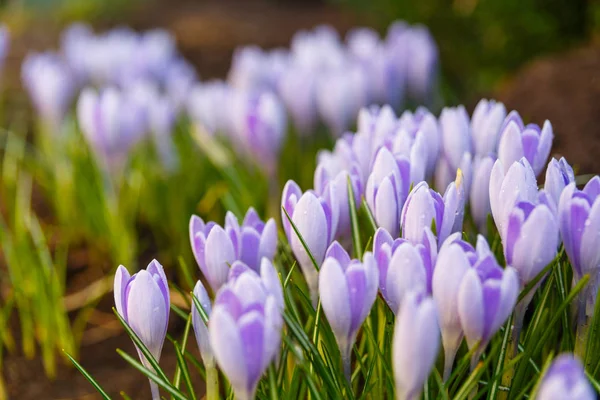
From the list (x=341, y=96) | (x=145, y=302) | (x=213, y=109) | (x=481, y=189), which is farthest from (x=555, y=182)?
(x=213, y=109)

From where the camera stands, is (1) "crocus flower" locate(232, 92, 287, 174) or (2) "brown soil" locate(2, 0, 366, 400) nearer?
(2) "brown soil" locate(2, 0, 366, 400)

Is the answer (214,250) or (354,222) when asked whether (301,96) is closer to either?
(354,222)

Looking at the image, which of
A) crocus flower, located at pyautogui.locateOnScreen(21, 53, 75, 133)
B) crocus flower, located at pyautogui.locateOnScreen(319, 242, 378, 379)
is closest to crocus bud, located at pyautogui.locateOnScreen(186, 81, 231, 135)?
crocus flower, located at pyautogui.locateOnScreen(21, 53, 75, 133)

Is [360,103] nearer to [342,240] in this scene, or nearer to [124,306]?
[342,240]

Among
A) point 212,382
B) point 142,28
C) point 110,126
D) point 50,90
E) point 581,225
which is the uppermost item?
point 142,28

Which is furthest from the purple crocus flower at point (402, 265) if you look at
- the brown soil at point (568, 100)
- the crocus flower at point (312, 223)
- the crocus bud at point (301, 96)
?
the crocus bud at point (301, 96)

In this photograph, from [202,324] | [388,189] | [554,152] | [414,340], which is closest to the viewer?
[414,340]

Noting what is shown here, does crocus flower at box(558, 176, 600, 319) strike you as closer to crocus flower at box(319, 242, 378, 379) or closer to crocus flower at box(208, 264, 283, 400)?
Result: crocus flower at box(319, 242, 378, 379)
